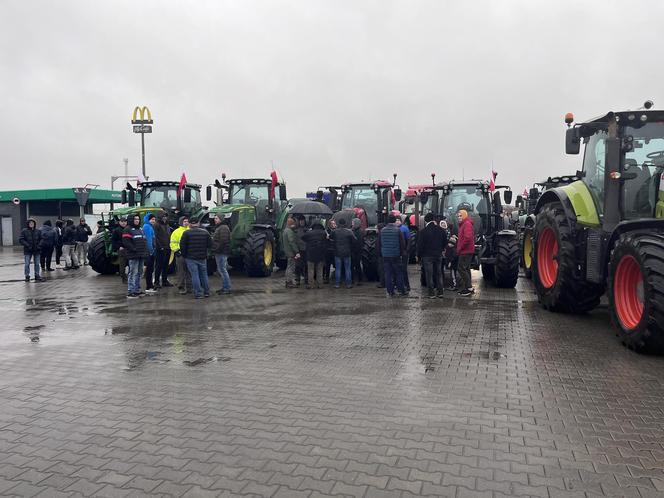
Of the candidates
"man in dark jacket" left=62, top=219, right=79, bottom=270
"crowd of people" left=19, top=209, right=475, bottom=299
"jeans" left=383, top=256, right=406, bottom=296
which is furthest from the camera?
"man in dark jacket" left=62, top=219, right=79, bottom=270

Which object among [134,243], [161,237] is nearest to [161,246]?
[161,237]

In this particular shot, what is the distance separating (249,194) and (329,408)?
13.2m

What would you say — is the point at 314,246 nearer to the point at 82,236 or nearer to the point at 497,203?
the point at 497,203

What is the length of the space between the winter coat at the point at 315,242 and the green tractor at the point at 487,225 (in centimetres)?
308

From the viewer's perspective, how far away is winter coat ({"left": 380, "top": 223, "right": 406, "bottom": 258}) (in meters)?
12.2

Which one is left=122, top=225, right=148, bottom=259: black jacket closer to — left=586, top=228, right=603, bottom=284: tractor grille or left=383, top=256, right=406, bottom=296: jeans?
left=383, top=256, right=406, bottom=296: jeans

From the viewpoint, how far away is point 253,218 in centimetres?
1709

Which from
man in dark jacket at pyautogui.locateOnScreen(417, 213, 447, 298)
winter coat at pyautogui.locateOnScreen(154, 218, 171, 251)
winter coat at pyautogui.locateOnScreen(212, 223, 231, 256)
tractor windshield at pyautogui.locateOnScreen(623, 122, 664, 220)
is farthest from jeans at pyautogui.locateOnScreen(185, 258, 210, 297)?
tractor windshield at pyautogui.locateOnScreen(623, 122, 664, 220)

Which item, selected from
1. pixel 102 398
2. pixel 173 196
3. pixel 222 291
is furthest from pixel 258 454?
pixel 173 196

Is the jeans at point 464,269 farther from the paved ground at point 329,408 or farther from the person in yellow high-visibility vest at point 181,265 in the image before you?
the person in yellow high-visibility vest at point 181,265

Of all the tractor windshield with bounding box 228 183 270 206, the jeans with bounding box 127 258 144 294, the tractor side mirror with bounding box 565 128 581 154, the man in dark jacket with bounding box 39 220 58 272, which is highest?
the tractor side mirror with bounding box 565 128 581 154

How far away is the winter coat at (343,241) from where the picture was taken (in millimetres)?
13688

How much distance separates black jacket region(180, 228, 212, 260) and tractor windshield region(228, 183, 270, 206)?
17.7 feet

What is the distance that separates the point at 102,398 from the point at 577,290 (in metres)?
6.99
